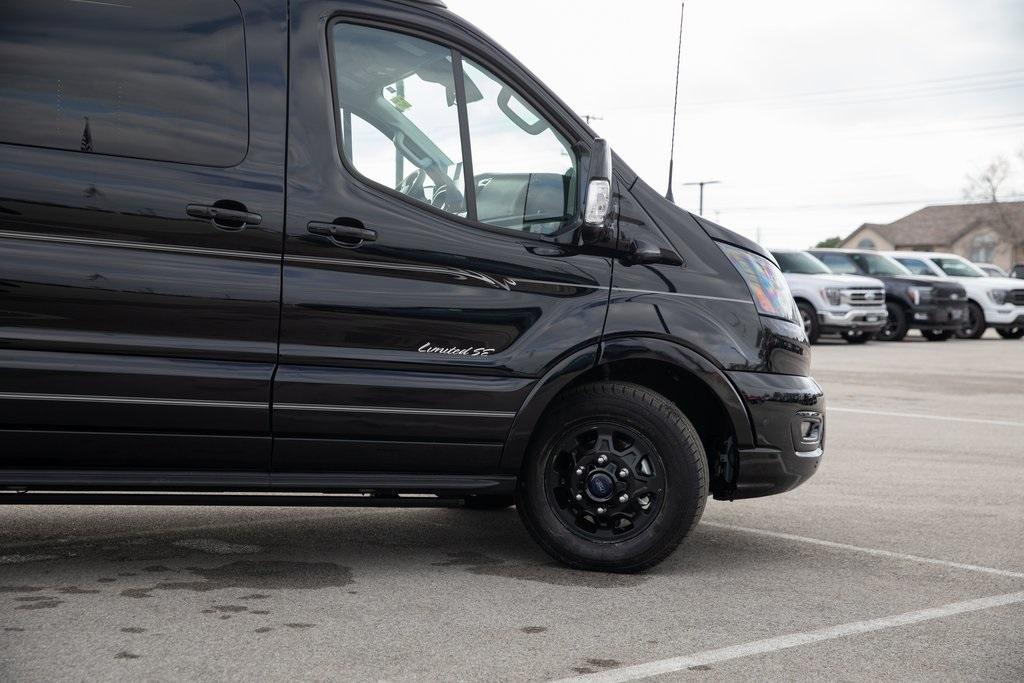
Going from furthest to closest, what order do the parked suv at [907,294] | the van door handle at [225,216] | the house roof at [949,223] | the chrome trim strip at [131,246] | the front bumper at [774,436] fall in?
1. the house roof at [949,223]
2. the parked suv at [907,294]
3. the front bumper at [774,436]
4. the van door handle at [225,216]
5. the chrome trim strip at [131,246]

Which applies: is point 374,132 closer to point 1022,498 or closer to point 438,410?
point 438,410

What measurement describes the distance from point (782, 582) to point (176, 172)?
281 cm

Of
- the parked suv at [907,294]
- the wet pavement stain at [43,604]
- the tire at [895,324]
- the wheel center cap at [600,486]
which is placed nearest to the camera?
the wet pavement stain at [43,604]

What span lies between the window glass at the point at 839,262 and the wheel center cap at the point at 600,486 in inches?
768

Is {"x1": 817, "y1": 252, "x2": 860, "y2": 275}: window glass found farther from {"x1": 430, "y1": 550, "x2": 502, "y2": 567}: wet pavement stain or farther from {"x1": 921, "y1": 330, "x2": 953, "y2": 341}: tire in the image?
{"x1": 430, "y1": 550, "x2": 502, "y2": 567}: wet pavement stain

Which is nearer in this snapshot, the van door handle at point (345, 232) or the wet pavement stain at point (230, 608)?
the wet pavement stain at point (230, 608)

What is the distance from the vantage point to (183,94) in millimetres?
4523

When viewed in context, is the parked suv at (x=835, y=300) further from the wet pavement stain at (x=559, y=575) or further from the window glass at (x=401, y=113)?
the window glass at (x=401, y=113)

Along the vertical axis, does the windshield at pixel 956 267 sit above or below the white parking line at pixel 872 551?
above

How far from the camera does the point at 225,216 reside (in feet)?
14.8

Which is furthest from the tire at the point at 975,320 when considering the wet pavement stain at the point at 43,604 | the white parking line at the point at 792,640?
the wet pavement stain at the point at 43,604

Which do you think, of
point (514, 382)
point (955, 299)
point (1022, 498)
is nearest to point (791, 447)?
point (514, 382)

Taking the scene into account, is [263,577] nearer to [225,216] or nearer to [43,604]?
[43,604]

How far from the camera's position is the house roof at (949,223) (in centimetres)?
8738
